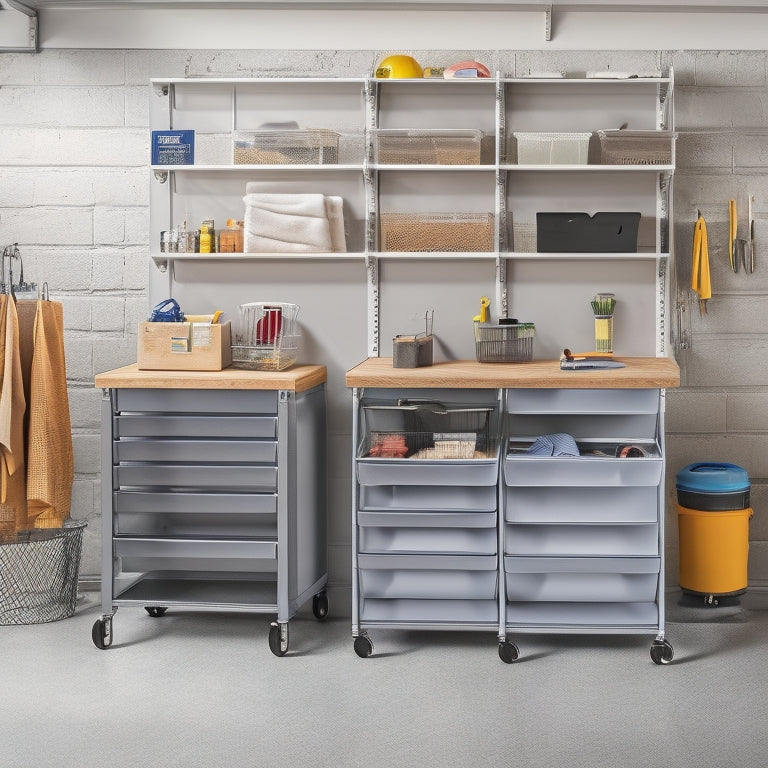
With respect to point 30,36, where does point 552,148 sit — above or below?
below

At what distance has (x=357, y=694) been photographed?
3.23 metres

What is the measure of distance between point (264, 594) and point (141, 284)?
1501 mm

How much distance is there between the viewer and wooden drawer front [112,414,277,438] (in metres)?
3.59

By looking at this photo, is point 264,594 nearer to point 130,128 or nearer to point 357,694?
point 357,694

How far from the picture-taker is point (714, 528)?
3916 mm

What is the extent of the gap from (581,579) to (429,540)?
0.58m

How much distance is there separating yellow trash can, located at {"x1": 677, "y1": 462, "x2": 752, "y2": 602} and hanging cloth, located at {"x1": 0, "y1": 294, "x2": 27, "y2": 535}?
2748 millimetres

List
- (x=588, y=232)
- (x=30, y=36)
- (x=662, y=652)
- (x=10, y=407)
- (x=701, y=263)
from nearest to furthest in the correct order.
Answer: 1. (x=662, y=652)
2. (x=10, y=407)
3. (x=588, y=232)
4. (x=701, y=263)
5. (x=30, y=36)

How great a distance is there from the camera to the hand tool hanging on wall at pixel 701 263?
4.08 metres

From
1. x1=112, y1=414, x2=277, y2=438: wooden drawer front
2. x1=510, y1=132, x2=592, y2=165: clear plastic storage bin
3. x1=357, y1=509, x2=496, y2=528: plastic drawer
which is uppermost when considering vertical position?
x1=510, y1=132, x2=592, y2=165: clear plastic storage bin

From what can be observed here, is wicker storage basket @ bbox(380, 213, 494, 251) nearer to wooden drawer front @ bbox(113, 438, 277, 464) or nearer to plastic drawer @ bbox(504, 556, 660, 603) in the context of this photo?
wooden drawer front @ bbox(113, 438, 277, 464)

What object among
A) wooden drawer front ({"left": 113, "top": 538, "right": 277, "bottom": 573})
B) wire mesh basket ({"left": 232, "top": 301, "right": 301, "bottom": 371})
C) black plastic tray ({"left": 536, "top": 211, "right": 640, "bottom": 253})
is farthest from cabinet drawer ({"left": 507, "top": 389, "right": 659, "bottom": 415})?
wooden drawer front ({"left": 113, "top": 538, "right": 277, "bottom": 573})

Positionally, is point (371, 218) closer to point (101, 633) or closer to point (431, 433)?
point (431, 433)

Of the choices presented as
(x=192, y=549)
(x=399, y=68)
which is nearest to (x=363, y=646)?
(x=192, y=549)
